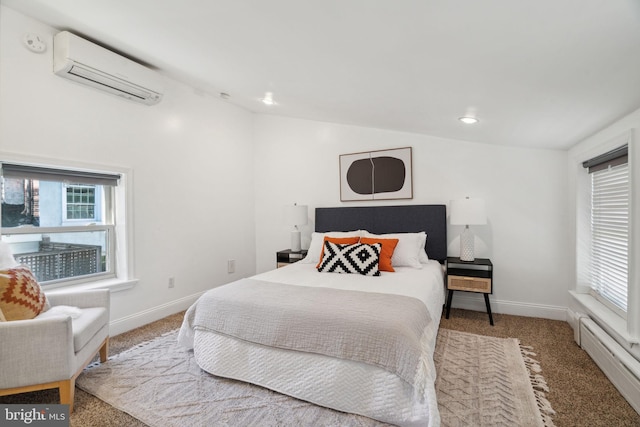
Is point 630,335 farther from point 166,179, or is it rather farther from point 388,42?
point 166,179

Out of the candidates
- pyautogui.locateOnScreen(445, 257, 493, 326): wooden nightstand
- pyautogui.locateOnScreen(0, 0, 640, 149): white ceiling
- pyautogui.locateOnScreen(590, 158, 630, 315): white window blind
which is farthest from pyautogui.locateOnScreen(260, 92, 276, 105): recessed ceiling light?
pyautogui.locateOnScreen(590, 158, 630, 315): white window blind

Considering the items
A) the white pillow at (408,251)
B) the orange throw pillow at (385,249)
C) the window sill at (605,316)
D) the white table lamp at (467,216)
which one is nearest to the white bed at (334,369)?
the orange throw pillow at (385,249)

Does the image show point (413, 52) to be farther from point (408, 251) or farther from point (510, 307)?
point (510, 307)

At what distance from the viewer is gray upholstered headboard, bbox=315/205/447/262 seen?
142 inches

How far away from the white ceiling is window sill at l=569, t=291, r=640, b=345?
4.62 ft

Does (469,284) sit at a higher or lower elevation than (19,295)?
lower

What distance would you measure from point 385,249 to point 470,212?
38.1 inches

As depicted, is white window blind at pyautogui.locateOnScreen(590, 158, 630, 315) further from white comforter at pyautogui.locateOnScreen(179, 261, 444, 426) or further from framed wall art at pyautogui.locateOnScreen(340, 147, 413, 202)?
framed wall art at pyautogui.locateOnScreen(340, 147, 413, 202)

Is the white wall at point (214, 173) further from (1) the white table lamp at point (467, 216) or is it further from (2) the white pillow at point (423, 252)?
(2) the white pillow at point (423, 252)

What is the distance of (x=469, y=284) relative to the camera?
3.22m

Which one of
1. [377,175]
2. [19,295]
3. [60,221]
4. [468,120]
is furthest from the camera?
[377,175]

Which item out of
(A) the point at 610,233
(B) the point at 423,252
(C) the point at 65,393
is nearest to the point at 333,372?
(C) the point at 65,393

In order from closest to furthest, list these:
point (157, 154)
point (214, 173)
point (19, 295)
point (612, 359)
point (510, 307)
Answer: point (19, 295), point (612, 359), point (157, 154), point (510, 307), point (214, 173)

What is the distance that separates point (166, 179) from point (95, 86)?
1.07 metres
